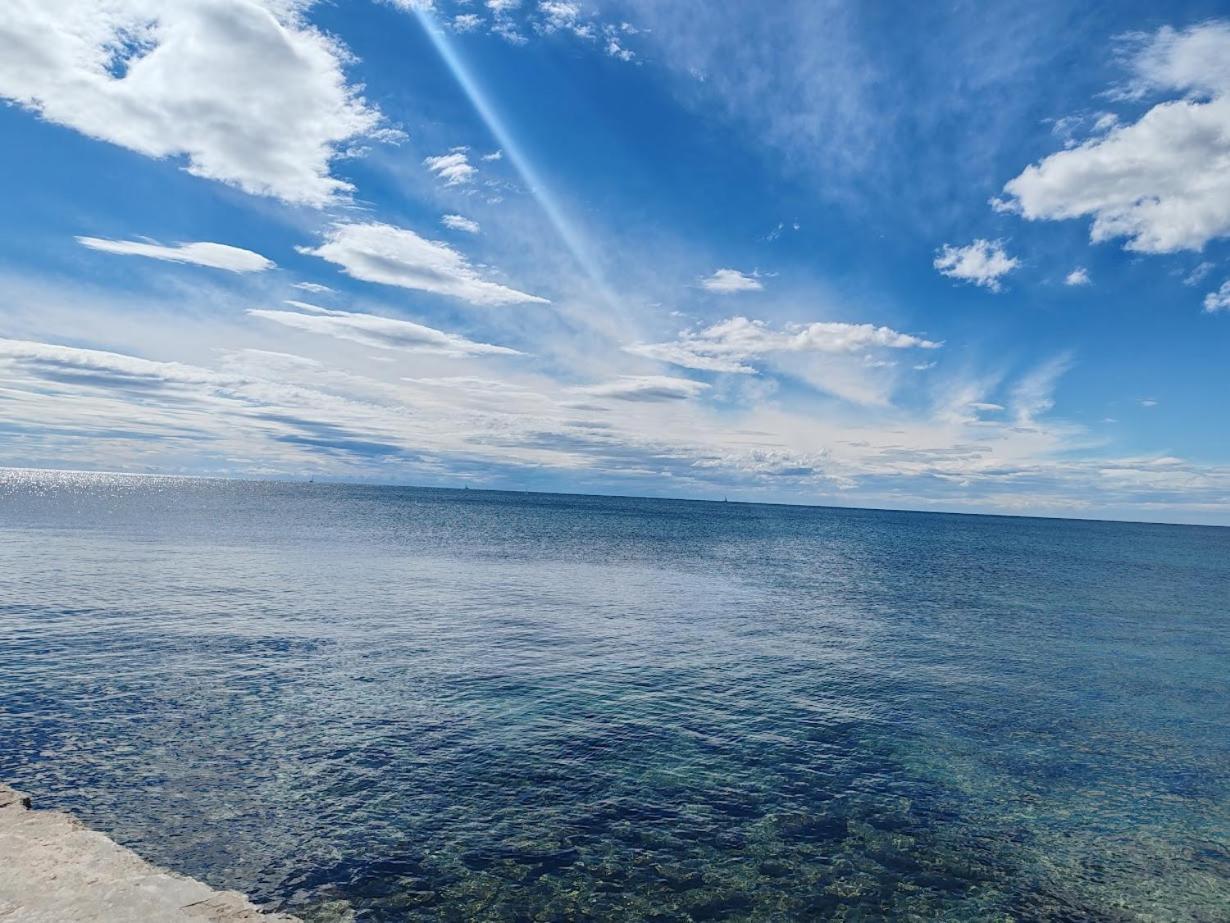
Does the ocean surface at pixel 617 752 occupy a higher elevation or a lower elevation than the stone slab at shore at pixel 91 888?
lower

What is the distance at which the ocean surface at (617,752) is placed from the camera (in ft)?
57.5

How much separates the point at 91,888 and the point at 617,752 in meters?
15.8

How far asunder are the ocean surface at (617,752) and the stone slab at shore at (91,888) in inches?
84.4

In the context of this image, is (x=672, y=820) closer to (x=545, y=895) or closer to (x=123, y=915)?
(x=545, y=895)

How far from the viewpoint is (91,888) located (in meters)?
13.7

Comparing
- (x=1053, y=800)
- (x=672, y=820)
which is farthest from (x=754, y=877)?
(x=1053, y=800)

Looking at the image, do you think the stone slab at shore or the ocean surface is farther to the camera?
the ocean surface

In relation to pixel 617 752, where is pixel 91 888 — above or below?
above

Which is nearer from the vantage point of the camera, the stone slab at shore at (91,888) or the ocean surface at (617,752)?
the stone slab at shore at (91,888)

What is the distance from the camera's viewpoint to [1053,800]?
2336 centimetres

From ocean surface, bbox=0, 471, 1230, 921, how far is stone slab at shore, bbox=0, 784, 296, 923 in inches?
84.4

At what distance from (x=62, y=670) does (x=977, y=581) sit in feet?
313

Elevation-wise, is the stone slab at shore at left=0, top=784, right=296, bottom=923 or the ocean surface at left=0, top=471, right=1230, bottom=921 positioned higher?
the stone slab at shore at left=0, top=784, right=296, bottom=923

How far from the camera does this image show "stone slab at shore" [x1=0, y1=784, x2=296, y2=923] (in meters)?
12.9
